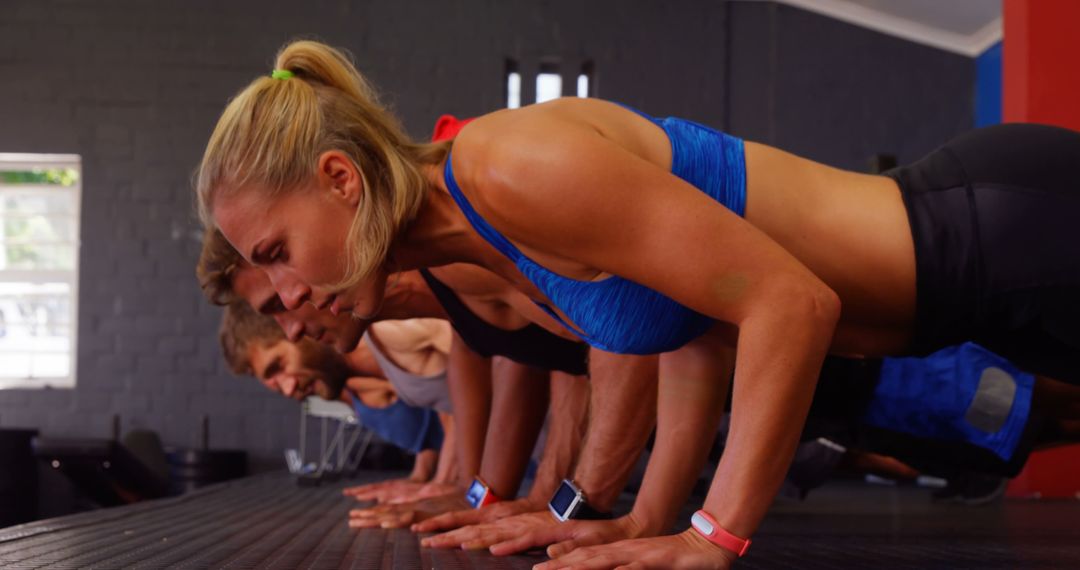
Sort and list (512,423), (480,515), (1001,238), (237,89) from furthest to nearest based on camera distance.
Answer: (237,89), (512,423), (480,515), (1001,238)

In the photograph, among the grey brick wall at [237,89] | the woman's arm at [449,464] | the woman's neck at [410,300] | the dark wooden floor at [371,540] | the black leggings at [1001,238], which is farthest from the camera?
the grey brick wall at [237,89]

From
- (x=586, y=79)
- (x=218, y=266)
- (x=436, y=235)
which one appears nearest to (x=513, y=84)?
(x=586, y=79)

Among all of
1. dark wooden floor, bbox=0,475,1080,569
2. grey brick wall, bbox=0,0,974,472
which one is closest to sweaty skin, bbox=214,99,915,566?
dark wooden floor, bbox=0,475,1080,569

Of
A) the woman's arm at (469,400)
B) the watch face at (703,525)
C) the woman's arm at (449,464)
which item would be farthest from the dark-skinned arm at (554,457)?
the woman's arm at (449,464)

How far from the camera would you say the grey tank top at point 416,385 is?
3.19 m

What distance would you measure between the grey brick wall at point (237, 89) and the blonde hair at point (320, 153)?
4824mm

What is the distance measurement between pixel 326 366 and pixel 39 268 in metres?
3.48

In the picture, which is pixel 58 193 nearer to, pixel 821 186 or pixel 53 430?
pixel 53 430

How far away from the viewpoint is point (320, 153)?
128 cm

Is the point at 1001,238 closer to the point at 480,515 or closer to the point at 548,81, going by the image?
the point at 480,515

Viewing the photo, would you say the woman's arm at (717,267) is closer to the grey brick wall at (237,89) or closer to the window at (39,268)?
the grey brick wall at (237,89)

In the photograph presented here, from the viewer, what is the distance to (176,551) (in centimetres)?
A: 154

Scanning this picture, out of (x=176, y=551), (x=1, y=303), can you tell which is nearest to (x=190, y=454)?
(x=1, y=303)

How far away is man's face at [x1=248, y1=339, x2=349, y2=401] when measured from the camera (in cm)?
313
